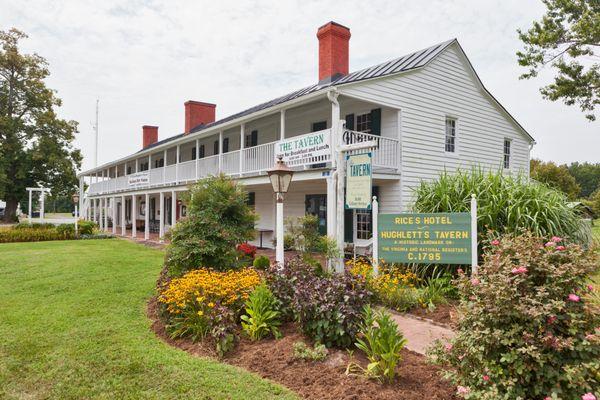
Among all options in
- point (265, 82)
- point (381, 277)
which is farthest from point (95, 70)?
point (381, 277)

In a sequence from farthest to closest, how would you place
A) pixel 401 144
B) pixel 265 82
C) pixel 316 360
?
pixel 265 82 < pixel 401 144 < pixel 316 360

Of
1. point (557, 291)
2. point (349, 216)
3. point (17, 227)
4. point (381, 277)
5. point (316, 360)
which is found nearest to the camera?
point (557, 291)

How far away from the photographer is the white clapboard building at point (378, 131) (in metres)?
11.0

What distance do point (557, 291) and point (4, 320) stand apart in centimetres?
719

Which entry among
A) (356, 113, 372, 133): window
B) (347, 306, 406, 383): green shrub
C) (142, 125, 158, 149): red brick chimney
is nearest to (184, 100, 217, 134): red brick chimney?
(142, 125, 158, 149): red brick chimney

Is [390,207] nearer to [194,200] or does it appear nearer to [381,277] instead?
[381,277]

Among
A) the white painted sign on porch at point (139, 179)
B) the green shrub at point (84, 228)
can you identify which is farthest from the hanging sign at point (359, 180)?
the green shrub at point (84, 228)

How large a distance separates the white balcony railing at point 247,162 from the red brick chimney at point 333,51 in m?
4.33

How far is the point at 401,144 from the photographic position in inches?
471

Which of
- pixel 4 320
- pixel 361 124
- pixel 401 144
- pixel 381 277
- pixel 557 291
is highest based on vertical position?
pixel 361 124

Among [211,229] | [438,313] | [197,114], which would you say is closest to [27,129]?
[197,114]

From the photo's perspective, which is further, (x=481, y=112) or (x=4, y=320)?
(x=481, y=112)

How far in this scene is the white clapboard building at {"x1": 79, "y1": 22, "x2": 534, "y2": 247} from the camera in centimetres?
1095

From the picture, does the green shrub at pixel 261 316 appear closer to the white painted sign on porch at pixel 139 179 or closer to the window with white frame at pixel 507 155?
the window with white frame at pixel 507 155
